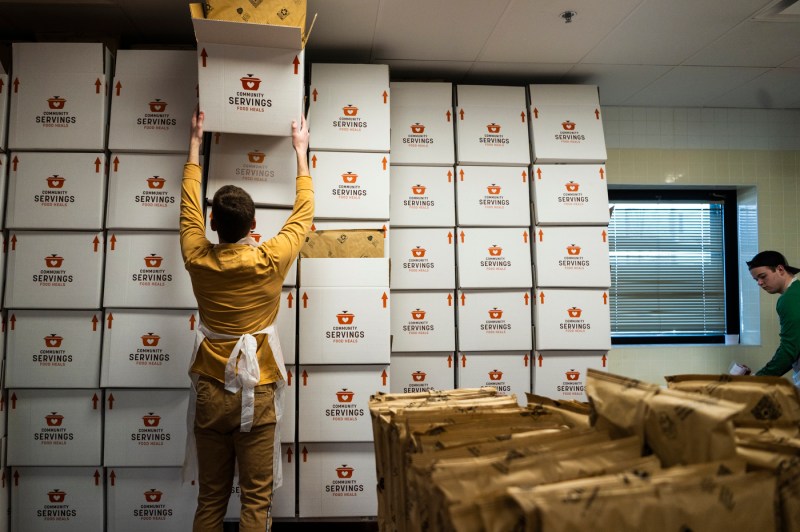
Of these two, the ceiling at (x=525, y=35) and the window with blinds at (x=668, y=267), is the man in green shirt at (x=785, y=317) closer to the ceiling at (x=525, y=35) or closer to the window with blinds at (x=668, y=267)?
the window with blinds at (x=668, y=267)

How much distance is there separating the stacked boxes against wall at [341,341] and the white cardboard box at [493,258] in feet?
1.67

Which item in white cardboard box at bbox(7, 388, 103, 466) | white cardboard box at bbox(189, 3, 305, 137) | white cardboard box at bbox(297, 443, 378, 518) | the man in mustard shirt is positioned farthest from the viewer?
white cardboard box at bbox(297, 443, 378, 518)

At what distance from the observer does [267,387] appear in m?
2.06

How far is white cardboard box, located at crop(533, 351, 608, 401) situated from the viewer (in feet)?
9.39

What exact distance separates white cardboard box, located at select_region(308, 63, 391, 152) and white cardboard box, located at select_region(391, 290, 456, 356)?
0.80m

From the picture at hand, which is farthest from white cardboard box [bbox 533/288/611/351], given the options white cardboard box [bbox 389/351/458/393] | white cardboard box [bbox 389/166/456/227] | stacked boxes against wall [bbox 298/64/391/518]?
stacked boxes against wall [bbox 298/64/391/518]

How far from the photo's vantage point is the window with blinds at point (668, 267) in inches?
148

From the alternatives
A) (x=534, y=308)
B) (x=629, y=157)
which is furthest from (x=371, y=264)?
→ (x=629, y=157)

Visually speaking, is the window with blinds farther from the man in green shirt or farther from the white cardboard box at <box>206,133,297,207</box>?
the white cardboard box at <box>206,133,297,207</box>

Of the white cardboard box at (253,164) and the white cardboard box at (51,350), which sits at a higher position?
the white cardboard box at (253,164)

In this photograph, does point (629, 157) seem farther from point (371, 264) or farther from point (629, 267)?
point (371, 264)

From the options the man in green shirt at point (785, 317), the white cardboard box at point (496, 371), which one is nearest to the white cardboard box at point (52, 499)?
the white cardboard box at point (496, 371)

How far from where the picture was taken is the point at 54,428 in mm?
2410

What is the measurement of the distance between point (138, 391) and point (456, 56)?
7.65 ft
